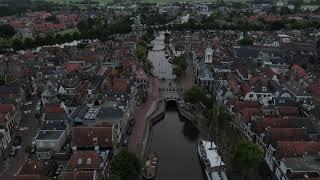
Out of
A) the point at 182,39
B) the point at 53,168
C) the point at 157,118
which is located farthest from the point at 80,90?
the point at 182,39

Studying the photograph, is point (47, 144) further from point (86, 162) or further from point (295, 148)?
point (295, 148)

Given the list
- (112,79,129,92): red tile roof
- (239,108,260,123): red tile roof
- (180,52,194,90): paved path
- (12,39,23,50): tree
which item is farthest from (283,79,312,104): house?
(12,39,23,50): tree

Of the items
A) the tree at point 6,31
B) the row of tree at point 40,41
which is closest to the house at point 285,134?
the row of tree at point 40,41

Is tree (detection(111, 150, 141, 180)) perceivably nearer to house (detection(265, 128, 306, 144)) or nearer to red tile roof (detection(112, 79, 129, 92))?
house (detection(265, 128, 306, 144))

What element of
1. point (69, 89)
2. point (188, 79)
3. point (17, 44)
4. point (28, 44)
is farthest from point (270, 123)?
point (17, 44)

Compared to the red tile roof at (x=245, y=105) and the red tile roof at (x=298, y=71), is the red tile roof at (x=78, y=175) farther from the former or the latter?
the red tile roof at (x=298, y=71)

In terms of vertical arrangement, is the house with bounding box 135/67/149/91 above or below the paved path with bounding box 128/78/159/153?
above

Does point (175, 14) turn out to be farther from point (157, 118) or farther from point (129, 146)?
point (129, 146)
